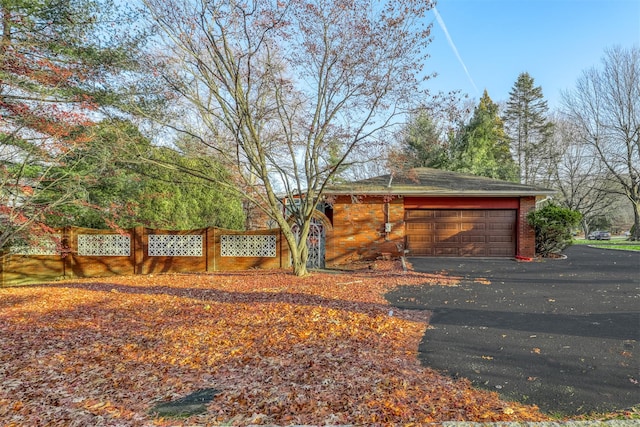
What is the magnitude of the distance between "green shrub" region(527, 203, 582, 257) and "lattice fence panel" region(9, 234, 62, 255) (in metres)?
16.0

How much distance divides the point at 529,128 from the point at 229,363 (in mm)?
38883

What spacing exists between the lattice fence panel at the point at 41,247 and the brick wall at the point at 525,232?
15642 millimetres

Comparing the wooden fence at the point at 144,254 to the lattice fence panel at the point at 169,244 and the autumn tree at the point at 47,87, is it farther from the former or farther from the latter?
the autumn tree at the point at 47,87

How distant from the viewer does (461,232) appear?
1360 cm

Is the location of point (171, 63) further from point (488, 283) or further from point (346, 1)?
point (488, 283)

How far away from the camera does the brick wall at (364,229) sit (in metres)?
13.5

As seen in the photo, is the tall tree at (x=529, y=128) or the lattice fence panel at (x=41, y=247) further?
the tall tree at (x=529, y=128)

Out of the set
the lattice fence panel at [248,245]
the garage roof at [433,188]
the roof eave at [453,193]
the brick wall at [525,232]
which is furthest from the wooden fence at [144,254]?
the brick wall at [525,232]

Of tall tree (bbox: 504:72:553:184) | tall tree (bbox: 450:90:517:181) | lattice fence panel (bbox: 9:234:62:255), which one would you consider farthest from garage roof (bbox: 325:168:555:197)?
tall tree (bbox: 504:72:553:184)

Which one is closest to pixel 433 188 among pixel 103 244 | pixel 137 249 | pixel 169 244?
pixel 169 244

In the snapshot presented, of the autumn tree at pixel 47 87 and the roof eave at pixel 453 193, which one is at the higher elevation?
the autumn tree at pixel 47 87

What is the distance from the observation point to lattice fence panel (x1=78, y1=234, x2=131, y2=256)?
37.3ft

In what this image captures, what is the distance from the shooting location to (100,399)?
2969 mm

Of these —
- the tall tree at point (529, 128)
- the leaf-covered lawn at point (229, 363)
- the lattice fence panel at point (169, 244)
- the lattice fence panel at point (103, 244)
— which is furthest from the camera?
the tall tree at point (529, 128)
